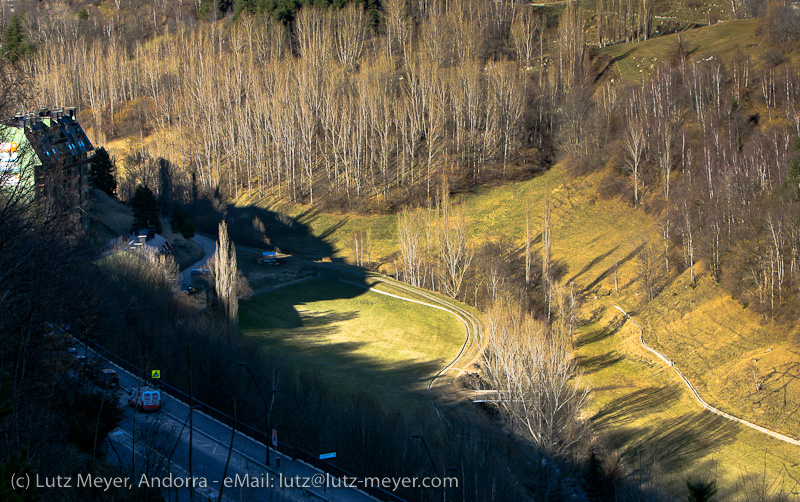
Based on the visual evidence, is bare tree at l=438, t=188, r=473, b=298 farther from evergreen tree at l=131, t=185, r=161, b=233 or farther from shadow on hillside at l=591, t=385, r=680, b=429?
evergreen tree at l=131, t=185, r=161, b=233

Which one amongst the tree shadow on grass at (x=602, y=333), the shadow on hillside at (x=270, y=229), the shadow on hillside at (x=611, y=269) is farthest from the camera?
the shadow on hillside at (x=270, y=229)

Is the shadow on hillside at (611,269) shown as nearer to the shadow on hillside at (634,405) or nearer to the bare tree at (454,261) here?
the bare tree at (454,261)

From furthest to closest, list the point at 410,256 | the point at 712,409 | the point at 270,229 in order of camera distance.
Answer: the point at 270,229, the point at 410,256, the point at 712,409

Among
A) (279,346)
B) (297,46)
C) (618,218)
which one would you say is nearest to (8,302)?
(279,346)

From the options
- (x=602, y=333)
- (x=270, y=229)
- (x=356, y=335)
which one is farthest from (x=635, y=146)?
(x=270, y=229)

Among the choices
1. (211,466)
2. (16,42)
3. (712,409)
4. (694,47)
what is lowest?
(712,409)

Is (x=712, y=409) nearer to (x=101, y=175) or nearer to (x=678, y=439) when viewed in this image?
(x=678, y=439)

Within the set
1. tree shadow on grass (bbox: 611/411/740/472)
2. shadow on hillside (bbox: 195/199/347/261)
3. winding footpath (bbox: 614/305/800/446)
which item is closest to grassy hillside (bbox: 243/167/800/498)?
tree shadow on grass (bbox: 611/411/740/472)

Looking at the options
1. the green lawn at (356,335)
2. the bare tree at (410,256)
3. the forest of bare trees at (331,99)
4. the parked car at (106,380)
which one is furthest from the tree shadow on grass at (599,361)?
the forest of bare trees at (331,99)
